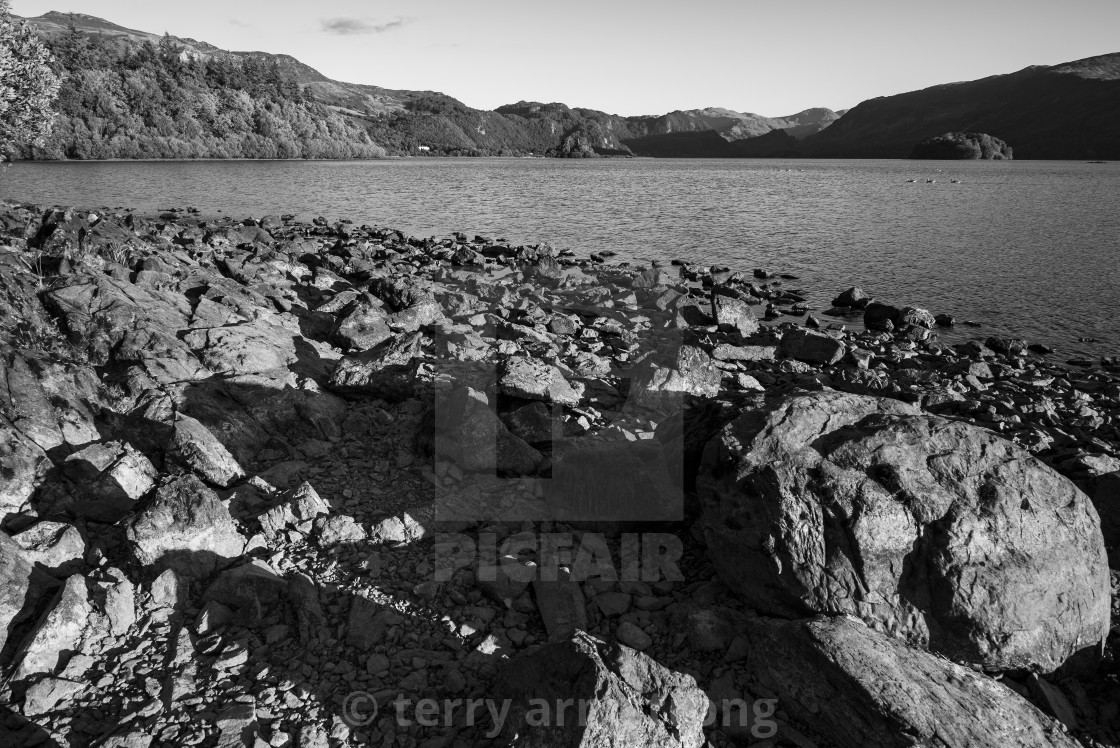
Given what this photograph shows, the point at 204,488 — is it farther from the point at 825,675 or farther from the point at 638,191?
the point at 638,191

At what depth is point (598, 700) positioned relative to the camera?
19.5 ft

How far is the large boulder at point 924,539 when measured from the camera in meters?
7.39

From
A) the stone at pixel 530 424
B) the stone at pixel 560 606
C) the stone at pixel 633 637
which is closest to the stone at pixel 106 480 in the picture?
the stone at pixel 530 424

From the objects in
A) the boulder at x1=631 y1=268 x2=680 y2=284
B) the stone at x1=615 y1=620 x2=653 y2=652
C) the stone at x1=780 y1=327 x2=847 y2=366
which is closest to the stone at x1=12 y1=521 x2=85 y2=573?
the stone at x1=615 y1=620 x2=653 y2=652

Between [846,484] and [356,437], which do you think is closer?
[846,484]

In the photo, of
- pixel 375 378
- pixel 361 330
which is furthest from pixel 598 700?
pixel 361 330

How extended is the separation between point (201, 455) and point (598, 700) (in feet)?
24.9

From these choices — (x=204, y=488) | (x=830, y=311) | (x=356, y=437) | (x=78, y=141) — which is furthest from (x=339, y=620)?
(x=78, y=141)

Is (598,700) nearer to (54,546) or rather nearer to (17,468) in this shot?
(54,546)

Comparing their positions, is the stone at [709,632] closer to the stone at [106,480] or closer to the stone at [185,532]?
the stone at [185,532]

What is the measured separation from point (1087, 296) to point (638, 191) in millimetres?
74102

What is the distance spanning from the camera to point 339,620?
26.5ft

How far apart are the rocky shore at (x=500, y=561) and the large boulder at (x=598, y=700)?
0.03 meters

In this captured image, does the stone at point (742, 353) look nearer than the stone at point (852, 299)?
Yes
